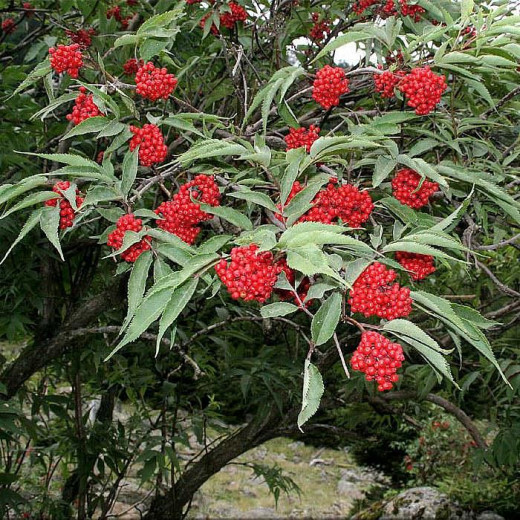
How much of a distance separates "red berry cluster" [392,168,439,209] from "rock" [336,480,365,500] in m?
6.22

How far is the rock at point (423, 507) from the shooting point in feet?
18.6

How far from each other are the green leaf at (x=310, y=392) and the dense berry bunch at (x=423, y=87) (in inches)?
33.3

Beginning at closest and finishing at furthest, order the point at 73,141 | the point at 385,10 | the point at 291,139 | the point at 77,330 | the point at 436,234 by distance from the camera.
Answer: the point at 436,234
the point at 291,139
the point at 385,10
the point at 77,330
the point at 73,141

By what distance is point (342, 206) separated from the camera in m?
1.59

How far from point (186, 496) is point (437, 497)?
3339 millimetres

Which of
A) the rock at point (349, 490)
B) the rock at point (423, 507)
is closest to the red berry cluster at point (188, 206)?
the rock at point (423, 507)

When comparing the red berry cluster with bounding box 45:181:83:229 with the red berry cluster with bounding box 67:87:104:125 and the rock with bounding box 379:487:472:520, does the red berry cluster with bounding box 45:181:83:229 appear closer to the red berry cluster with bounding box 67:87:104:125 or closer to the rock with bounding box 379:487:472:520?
the red berry cluster with bounding box 67:87:104:125

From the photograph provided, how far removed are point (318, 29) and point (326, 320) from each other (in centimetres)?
214

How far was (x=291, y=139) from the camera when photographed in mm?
1842

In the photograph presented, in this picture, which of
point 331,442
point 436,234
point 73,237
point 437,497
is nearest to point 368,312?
point 436,234

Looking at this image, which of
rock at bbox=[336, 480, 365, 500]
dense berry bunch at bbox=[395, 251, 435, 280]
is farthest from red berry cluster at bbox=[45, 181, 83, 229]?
rock at bbox=[336, 480, 365, 500]

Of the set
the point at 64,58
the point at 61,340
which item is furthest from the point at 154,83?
the point at 61,340

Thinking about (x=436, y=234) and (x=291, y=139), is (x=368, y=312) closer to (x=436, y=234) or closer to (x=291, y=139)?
(x=436, y=234)

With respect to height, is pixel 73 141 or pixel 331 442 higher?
pixel 73 141
